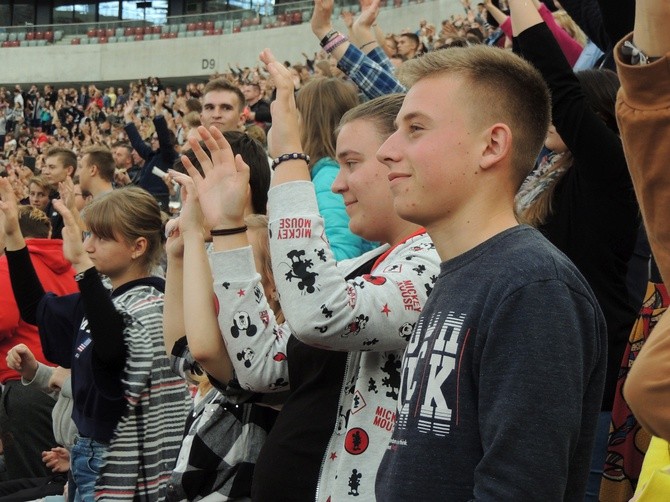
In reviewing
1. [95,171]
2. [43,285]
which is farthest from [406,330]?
[95,171]

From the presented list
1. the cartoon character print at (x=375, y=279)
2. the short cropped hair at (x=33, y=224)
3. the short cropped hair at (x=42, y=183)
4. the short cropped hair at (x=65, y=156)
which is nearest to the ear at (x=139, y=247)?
the cartoon character print at (x=375, y=279)

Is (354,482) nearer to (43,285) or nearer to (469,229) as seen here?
(469,229)

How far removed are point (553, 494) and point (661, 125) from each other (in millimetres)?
541

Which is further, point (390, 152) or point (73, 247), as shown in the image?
point (73, 247)

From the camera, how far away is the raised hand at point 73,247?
306 cm

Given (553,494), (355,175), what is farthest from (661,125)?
(355,175)

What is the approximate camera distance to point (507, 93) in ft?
5.45

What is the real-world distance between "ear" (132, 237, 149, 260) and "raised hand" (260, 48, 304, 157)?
4.07ft

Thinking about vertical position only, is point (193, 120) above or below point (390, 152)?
below

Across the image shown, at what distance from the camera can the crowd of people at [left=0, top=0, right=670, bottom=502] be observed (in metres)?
1.40

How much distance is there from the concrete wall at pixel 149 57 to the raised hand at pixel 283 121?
2128cm

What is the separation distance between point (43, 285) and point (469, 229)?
3.38m

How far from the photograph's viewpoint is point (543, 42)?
8.61ft

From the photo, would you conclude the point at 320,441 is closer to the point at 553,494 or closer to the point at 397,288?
the point at 397,288
